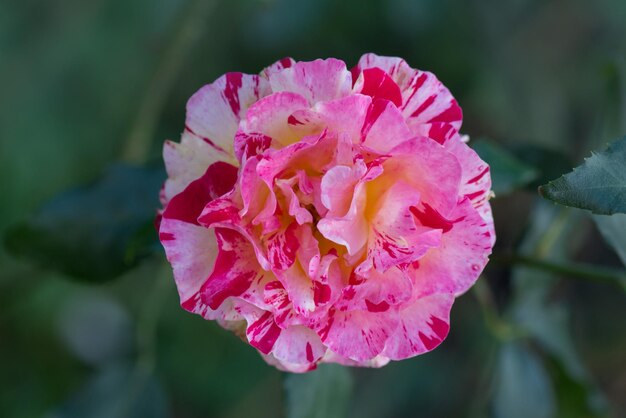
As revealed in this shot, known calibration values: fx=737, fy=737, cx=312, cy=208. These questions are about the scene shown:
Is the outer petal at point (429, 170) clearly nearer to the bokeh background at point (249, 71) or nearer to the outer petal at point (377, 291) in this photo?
the outer petal at point (377, 291)

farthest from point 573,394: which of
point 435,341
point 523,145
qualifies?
point 435,341

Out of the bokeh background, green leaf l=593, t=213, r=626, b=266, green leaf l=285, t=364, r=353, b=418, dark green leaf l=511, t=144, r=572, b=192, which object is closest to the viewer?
green leaf l=593, t=213, r=626, b=266

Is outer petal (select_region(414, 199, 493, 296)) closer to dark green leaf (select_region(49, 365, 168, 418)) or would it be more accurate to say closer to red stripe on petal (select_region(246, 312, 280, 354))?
red stripe on petal (select_region(246, 312, 280, 354))

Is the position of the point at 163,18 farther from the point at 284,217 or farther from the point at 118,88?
the point at 284,217

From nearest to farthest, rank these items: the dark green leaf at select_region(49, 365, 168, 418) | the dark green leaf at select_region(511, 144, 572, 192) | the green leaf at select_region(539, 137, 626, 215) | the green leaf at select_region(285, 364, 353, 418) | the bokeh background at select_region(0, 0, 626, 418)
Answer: the green leaf at select_region(539, 137, 626, 215), the green leaf at select_region(285, 364, 353, 418), the dark green leaf at select_region(511, 144, 572, 192), the dark green leaf at select_region(49, 365, 168, 418), the bokeh background at select_region(0, 0, 626, 418)

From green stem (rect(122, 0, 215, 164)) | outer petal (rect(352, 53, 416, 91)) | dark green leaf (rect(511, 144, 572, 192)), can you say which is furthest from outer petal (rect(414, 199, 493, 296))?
green stem (rect(122, 0, 215, 164))

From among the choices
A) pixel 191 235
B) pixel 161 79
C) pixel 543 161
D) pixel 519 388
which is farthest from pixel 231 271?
pixel 161 79
